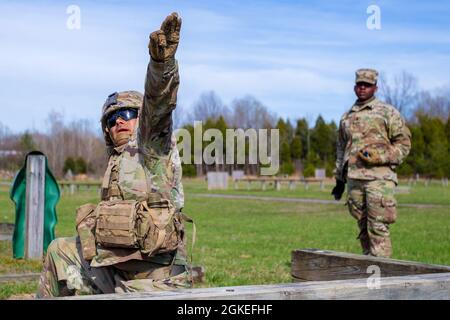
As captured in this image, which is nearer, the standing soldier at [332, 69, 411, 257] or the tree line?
the standing soldier at [332, 69, 411, 257]

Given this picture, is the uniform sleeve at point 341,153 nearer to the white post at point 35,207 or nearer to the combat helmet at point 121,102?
the white post at point 35,207

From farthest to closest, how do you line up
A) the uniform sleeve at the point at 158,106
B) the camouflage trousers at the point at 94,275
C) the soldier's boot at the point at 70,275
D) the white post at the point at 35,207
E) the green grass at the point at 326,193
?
the green grass at the point at 326,193 < the white post at the point at 35,207 < the soldier's boot at the point at 70,275 < the camouflage trousers at the point at 94,275 < the uniform sleeve at the point at 158,106

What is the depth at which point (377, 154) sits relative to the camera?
325 inches

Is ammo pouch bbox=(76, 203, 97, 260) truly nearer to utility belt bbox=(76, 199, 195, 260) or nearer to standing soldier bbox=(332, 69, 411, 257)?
utility belt bbox=(76, 199, 195, 260)

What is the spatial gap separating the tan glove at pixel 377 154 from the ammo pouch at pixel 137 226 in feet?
15.4

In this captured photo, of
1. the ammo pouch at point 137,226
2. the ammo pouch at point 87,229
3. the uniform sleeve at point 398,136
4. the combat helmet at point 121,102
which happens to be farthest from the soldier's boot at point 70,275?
the uniform sleeve at point 398,136

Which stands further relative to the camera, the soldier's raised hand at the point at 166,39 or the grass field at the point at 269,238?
the grass field at the point at 269,238

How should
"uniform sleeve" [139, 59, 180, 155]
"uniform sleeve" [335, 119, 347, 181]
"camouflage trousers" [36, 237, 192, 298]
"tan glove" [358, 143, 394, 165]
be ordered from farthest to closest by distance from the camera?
"uniform sleeve" [335, 119, 347, 181], "tan glove" [358, 143, 394, 165], "camouflage trousers" [36, 237, 192, 298], "uniform sleeve" [139, 59, 180, 155]

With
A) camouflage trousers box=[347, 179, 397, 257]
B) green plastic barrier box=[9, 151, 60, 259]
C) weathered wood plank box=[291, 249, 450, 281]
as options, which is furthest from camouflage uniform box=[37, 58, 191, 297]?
green plastic barrier box=[9, 151, 60, 259]

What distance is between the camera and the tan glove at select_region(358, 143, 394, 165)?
823cm

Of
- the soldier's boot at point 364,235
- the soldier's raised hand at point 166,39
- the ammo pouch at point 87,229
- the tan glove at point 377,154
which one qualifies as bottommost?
the soldier's boot at point 364,235

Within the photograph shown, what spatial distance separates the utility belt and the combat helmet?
1.92 feet

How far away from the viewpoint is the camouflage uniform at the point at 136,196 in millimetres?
3820
